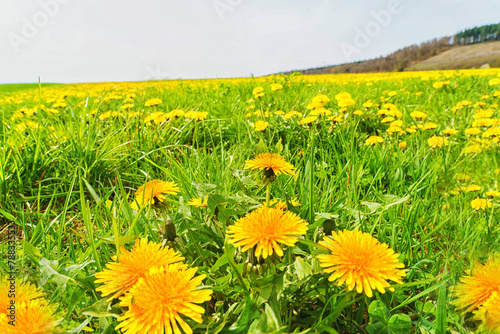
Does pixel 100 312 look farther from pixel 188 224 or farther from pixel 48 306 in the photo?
pixel 188 224

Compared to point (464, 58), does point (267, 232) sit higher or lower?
lower

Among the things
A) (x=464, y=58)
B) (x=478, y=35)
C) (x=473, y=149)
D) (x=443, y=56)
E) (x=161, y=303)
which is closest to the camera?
(x=161, y=303)

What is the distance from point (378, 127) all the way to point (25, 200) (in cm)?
262

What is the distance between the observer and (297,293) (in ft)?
2.47

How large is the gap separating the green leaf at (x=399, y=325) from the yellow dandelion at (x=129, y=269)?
1.75ft

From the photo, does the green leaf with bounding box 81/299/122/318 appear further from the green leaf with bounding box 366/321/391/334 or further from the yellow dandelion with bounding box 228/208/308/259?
the green leaf with bounding box 366/321/391/334

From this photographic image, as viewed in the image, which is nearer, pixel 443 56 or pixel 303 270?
pixel 303 270

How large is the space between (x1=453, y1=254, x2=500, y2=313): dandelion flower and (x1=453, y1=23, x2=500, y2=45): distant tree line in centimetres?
6403

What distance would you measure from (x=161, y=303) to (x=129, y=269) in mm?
125

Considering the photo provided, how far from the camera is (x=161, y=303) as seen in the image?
532 mm

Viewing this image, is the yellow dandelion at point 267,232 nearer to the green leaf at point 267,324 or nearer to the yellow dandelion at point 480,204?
the green leaf at point 267,324

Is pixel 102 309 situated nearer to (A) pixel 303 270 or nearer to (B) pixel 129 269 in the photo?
(B) pixel 129 269

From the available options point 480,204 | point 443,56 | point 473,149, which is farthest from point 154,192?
point 443,56

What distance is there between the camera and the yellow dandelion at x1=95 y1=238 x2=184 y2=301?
59 cm
